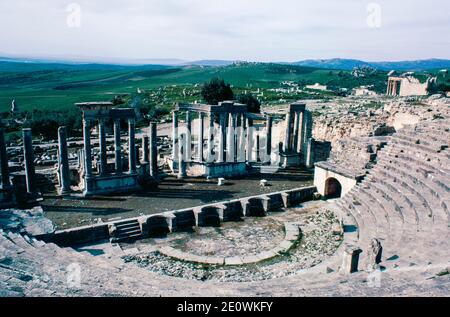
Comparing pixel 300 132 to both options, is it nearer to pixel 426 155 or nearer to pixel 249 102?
pixel 426 155

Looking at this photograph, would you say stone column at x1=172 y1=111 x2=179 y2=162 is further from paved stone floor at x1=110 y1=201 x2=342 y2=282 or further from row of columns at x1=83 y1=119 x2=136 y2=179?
paved stone floor at x1=110 y1=201 x2=342 y2=282

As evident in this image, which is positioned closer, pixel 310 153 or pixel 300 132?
pixel 310 153

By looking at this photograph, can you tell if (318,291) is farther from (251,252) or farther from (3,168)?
(3,168)

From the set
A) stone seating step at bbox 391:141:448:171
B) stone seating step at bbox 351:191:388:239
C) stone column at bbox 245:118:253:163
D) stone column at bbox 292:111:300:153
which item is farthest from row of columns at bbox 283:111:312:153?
stone seating step at bbox 351:191:388:239

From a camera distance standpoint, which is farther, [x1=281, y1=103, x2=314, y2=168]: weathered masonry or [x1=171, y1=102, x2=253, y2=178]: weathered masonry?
[x1=281, y1=103, x2=314, y2=168]: weathered masonry

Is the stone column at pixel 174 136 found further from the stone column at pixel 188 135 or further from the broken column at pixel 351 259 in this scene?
the broken column at pixel 351 259

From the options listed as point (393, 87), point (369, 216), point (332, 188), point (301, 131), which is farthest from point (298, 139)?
point (393, 87)
